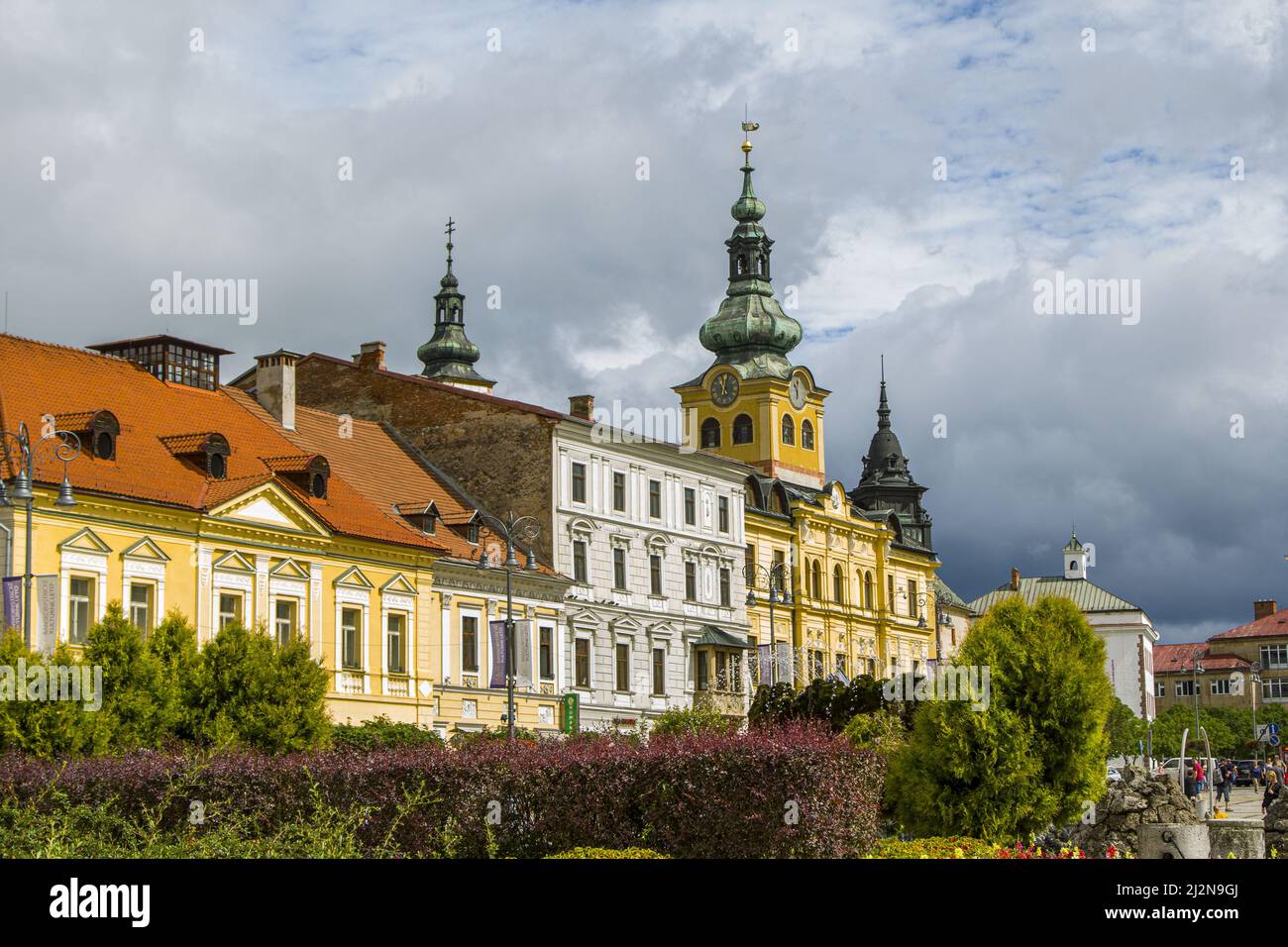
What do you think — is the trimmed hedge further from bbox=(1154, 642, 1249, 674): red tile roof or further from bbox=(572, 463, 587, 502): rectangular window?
bbox=(1154, 642, 1249, 674): red tile roof

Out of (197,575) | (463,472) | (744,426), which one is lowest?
(197,575)

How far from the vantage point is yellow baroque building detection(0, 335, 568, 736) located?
130ft

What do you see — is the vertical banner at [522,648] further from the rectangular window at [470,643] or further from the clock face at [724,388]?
the clock face at [724,388]

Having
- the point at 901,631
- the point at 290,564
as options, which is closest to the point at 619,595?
the point at 290,564

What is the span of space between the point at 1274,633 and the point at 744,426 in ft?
347

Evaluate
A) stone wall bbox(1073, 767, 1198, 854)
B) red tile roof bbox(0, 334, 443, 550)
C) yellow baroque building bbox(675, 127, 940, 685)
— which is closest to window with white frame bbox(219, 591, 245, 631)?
red tile roof bbox(0, 334, 443, 550)

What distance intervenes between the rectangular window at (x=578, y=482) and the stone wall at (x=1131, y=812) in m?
31.3

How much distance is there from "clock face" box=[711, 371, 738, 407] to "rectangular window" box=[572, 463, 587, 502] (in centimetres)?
3276

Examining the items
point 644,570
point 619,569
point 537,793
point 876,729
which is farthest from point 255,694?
point 644,570

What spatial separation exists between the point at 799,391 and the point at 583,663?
122 ft

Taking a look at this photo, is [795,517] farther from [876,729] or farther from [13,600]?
[13,600]
